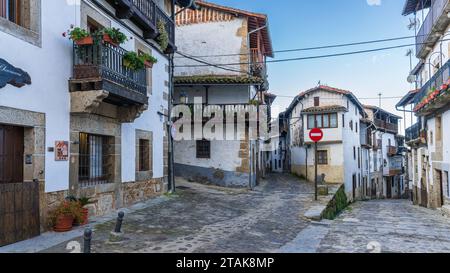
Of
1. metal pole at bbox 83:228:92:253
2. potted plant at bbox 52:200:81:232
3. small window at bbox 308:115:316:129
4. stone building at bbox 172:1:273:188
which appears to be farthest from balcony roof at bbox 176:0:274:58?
metal pole at bbox 83:228:92:253

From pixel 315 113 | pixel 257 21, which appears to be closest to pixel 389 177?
pixel 315 113

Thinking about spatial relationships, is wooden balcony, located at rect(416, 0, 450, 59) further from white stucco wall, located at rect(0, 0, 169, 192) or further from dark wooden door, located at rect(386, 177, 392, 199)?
dark wooden door, located at rect(386, 177, 392, 199)

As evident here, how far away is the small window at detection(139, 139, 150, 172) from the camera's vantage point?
1230 centimetres

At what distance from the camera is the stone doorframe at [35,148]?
6.91 meters

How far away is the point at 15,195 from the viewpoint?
6.44 metres

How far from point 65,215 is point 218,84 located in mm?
12556

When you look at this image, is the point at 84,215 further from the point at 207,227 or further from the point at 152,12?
the point at 152,12

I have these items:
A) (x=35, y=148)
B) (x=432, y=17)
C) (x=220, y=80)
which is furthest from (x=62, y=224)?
(x=432, y=17)

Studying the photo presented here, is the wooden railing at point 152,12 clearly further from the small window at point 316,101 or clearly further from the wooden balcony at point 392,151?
the wooden balcony at point 392,151

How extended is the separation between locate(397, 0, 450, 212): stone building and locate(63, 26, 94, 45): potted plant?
1069 cm

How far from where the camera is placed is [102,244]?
6.62m

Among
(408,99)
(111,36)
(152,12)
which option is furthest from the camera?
(408,99)

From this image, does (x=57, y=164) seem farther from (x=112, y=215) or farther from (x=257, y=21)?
(x=257, y=21)

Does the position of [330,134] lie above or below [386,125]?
below
